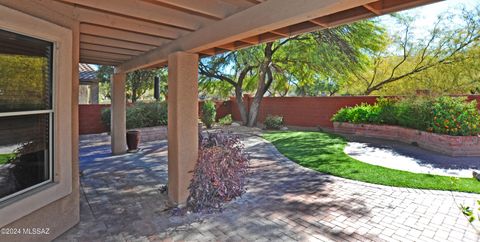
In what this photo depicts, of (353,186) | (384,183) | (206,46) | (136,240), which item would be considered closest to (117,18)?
(206,46)

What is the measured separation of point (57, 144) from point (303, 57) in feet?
36.1

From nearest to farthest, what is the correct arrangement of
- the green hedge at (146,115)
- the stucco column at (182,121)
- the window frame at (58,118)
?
the window frame at (58,118) → the stucco column at (182,121) → the green hedge at (146,115)

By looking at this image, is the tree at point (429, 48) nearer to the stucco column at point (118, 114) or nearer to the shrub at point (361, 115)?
the shrub at point (361, 115)

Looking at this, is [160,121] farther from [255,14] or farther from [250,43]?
[255,14]

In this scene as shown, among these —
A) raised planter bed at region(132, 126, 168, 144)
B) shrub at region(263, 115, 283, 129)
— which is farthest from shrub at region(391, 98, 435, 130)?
raised planter bed at region(132, 126, 168, 144)

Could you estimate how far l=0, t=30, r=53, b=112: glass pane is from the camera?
2482 millimetres

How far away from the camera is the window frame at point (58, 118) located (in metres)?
2.64

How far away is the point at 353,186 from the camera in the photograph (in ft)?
15.8

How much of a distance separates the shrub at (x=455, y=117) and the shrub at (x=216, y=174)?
648cm

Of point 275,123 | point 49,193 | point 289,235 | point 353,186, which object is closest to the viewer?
point 49,193

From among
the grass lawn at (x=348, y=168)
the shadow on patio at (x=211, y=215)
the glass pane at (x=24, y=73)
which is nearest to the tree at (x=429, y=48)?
the grass lawn at (x=348, y=168)

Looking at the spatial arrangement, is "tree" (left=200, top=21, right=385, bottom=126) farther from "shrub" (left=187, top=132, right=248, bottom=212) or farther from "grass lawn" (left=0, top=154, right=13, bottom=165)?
"grass lawn" (left=0, top=154, right=13, bottom=165)

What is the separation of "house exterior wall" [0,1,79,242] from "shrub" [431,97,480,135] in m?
8.93

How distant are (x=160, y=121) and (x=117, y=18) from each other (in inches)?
304
